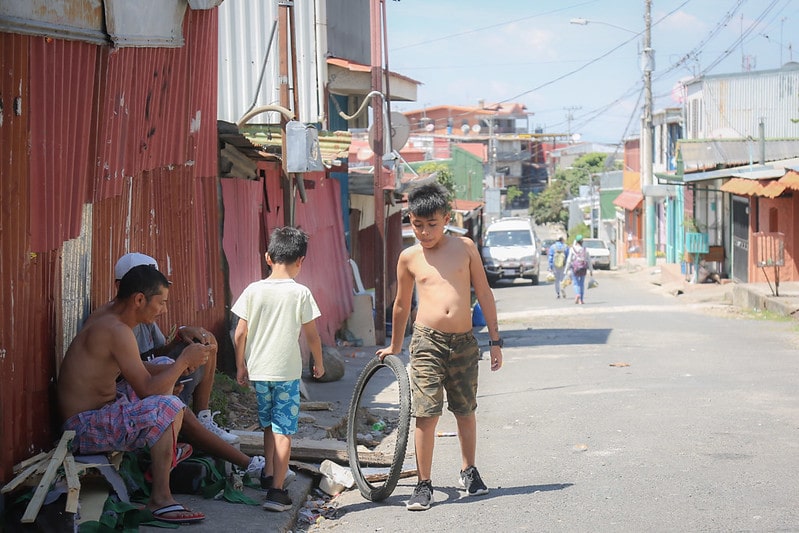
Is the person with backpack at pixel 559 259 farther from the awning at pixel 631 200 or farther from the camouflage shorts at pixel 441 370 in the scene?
the awning at pixel 631 200

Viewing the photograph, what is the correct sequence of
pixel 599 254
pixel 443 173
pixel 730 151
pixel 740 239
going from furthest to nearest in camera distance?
pixel 599 254, pixel 443 173, pixel 730 151, pixel 740 239

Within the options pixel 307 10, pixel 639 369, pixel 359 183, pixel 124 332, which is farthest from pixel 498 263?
pixel 124 332

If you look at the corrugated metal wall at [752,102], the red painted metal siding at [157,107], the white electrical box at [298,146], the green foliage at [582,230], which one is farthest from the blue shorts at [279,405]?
the green foliage at [582,230]

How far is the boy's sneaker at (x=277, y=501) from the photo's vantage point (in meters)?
5.92

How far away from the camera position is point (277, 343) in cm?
619

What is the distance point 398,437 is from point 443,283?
1.01 meters

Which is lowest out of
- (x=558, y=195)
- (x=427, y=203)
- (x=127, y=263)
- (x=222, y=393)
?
(x=222, y=393)

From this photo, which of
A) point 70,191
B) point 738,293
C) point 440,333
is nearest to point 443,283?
point 440,333

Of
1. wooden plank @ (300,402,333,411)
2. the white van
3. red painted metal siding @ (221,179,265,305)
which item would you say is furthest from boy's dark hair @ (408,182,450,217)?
the white van

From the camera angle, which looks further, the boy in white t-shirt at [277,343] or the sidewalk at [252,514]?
the boy in white t-shirt at [277,343]

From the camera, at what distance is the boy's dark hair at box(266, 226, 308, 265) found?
20.6ft

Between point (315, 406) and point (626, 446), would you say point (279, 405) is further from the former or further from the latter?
point (315, 406)

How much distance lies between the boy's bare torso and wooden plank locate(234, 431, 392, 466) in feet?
4.11

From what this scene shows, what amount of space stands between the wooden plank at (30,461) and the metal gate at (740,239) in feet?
85.5
